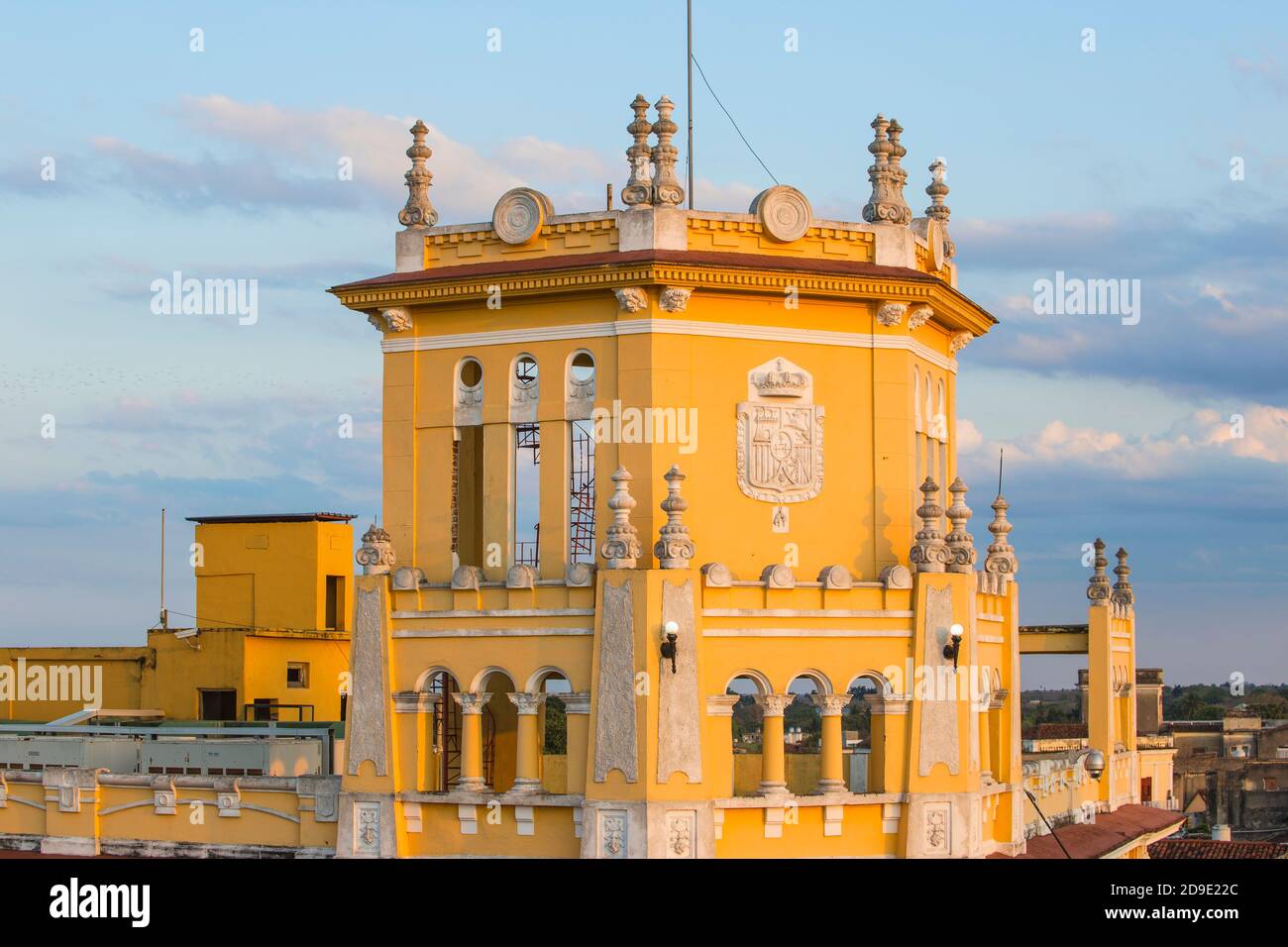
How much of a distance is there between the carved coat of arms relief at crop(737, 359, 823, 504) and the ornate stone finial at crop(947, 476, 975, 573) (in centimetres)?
262

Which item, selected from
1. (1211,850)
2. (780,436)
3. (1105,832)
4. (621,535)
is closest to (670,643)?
(621,535)

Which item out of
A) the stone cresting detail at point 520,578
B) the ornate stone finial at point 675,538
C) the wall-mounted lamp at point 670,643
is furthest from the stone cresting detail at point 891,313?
the stone cresting detail at point 520,578

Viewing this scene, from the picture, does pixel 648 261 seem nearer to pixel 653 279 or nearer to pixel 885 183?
pixel 653 279

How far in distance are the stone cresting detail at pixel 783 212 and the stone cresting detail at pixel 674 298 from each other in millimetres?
2019

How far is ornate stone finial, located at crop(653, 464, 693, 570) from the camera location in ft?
99.7

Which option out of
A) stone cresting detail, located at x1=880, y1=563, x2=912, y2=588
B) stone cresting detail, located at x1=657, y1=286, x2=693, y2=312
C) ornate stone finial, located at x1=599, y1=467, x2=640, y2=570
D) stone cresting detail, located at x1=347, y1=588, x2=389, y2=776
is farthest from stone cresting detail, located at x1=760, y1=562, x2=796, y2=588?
stone cresting detail, located at x1=347, y1=588, x2=389, y2=776

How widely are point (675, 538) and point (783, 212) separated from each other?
6.13 m

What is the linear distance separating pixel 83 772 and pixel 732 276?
1555 centimetres

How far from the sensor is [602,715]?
30.4m

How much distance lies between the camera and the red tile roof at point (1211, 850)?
164 ft

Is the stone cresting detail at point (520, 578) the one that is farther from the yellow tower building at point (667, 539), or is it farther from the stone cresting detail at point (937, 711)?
the stone cresting detail at point (937, 711)
